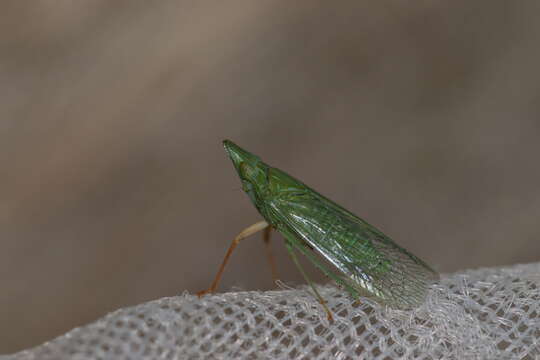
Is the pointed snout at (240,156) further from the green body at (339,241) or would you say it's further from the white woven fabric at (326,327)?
the white woven fabric at (326,327)

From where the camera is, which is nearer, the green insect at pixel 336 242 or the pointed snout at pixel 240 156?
the green insect at pixel 336 242

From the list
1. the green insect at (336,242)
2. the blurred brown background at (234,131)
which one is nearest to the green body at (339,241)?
the green insect at (336,242)

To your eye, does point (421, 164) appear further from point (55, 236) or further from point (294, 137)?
point (55, 236)

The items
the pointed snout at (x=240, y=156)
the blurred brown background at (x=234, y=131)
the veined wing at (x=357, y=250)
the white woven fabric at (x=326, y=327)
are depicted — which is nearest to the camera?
the white woven fabric at (x=326, y=327)

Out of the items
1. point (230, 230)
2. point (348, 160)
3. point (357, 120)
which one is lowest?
point (230, 230)

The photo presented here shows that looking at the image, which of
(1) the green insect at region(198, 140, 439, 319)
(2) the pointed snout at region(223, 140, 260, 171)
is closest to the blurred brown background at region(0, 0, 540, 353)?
(2) the pointed snout at region(223, 140, 260, 171)

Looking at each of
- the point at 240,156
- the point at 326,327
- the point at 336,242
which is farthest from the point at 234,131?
the point at 326,327

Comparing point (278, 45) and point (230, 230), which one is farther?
point (278, 45)

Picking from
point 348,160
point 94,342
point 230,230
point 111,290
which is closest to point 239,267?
point 230,230
